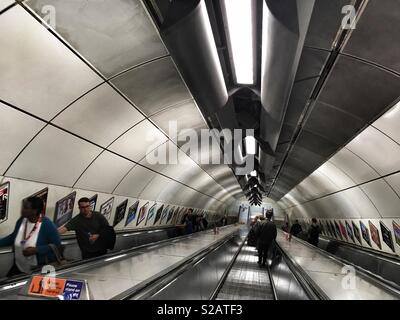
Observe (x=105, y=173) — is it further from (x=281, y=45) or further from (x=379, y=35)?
(x=379, y=35)

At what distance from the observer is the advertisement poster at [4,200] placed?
198 inches

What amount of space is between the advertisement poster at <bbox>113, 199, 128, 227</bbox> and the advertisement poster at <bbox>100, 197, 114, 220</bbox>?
0.39 m

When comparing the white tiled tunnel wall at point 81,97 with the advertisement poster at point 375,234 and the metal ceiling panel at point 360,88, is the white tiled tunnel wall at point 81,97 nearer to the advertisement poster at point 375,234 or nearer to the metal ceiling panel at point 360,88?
the metal ceiling panel at point 360,88

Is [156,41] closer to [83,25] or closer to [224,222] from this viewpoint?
[83,25]

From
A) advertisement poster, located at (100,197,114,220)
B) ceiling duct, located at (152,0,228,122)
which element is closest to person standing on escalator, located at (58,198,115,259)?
ceiling duct, located at (152,0,228,122)

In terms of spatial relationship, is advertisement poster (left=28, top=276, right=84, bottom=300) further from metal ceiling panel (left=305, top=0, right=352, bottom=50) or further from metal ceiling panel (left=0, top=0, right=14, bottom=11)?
metal ceiling panel (left=305, top=0, right=352, bottom=50)

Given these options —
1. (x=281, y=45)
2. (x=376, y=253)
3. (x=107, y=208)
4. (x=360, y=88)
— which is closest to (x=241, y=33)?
(x=281, y=45)

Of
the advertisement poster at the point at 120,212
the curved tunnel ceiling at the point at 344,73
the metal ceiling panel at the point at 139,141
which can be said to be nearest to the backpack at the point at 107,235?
the metal ceiling panel at the point at 139,141

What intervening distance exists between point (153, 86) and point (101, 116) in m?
1.08

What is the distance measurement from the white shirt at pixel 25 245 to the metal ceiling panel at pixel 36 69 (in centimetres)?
160

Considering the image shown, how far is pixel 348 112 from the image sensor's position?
5645 mm

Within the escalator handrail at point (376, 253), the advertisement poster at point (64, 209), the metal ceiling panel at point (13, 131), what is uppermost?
the metal ceiling panel at point (13, 131)

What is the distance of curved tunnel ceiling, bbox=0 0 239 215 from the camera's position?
11.4ft

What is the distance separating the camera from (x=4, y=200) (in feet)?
16.8
